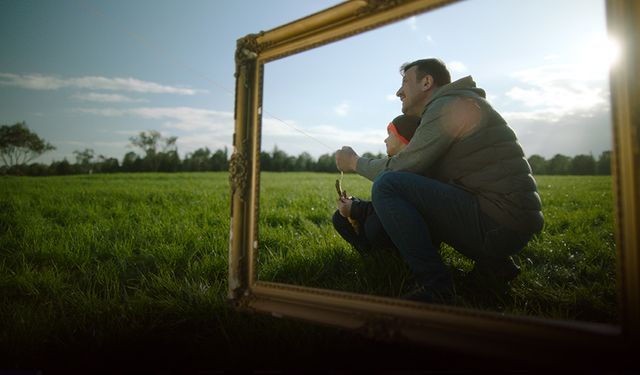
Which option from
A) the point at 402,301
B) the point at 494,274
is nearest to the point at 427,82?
the point at 494,274

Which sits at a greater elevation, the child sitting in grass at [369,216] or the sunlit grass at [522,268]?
the child sitting in grass at [369,216]

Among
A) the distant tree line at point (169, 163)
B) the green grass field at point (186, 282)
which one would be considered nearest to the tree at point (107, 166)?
the distant tree line at point (169, 163)

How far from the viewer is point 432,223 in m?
2.42

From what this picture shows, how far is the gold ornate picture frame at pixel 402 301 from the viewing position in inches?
46.0

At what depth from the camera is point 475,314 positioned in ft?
4.49

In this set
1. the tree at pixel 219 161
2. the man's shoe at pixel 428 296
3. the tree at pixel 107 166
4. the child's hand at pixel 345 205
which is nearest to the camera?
the man's shoe at pixel 428 296

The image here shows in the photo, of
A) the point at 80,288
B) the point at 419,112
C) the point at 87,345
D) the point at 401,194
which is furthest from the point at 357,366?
the point at 80,288

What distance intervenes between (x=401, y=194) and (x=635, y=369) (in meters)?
1.45

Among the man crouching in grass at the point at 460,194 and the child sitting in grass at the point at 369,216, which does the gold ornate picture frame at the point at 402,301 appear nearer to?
the man crouching in grass at the point at 460,194

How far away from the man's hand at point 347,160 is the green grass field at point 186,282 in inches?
32.4

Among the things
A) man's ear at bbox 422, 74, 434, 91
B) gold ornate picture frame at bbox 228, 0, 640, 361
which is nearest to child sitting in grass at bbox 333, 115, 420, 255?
man's ear at bbox 422, 74, 434, 91

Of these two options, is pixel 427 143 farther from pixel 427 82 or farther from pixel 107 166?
pixel 107 166

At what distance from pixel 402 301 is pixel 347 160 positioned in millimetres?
1399

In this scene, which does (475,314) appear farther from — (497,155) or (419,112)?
(419,112)
